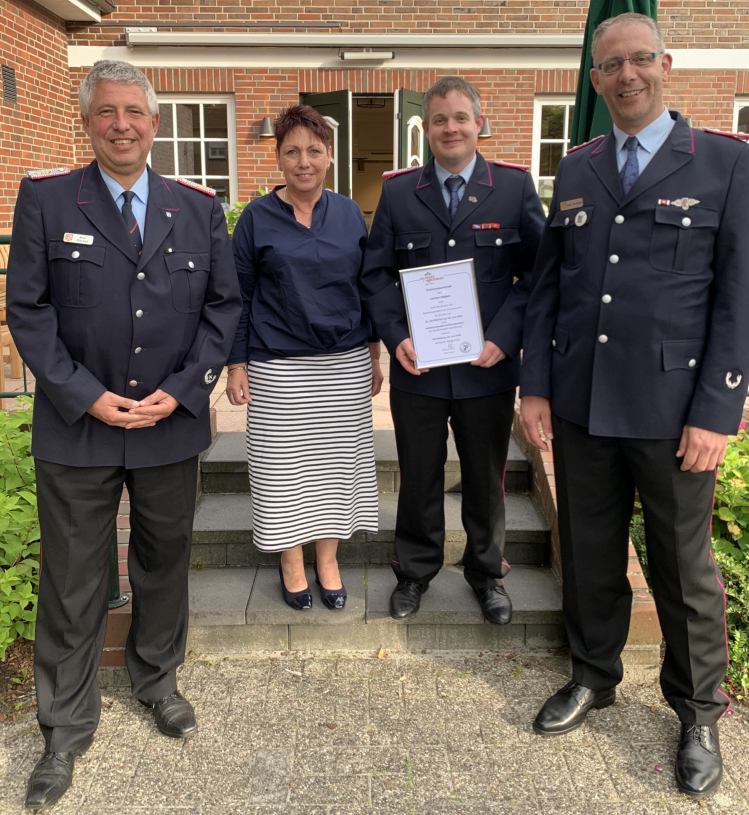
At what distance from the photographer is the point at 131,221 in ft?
7.52

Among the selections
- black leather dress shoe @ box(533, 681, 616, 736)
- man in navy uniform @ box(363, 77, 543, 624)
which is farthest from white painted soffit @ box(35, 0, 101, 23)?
black leather dress shoe @ box(533, 681, 616, 736)

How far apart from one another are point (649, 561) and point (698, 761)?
23.4 inches

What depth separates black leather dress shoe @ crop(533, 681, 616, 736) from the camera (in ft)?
8.39

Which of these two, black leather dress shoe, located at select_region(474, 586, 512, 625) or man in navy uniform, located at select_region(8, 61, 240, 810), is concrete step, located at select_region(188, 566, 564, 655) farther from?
man in navy uniform, located at select_region(8, 61, 240, 810)

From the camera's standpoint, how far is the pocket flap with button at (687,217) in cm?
214

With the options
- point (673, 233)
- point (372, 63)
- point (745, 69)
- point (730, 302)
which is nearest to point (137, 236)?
point (673, 233)

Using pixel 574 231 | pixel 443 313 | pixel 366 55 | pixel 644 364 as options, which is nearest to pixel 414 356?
pixel 443 313

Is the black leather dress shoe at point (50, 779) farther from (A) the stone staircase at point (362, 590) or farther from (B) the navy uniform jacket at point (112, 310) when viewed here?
(B) the navy uniform jacket at point (112, 310)

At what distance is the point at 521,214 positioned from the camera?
2.78m

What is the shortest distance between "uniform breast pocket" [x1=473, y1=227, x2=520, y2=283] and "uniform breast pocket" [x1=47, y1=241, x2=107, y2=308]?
126cm

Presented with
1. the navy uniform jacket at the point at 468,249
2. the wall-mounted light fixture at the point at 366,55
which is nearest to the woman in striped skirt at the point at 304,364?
the navy uniform jacket at the point at 468,249

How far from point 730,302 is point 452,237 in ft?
3.23

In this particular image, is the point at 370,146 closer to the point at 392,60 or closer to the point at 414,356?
the point at 392,60

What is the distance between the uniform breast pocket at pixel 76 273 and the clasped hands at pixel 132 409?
28 centimetres
